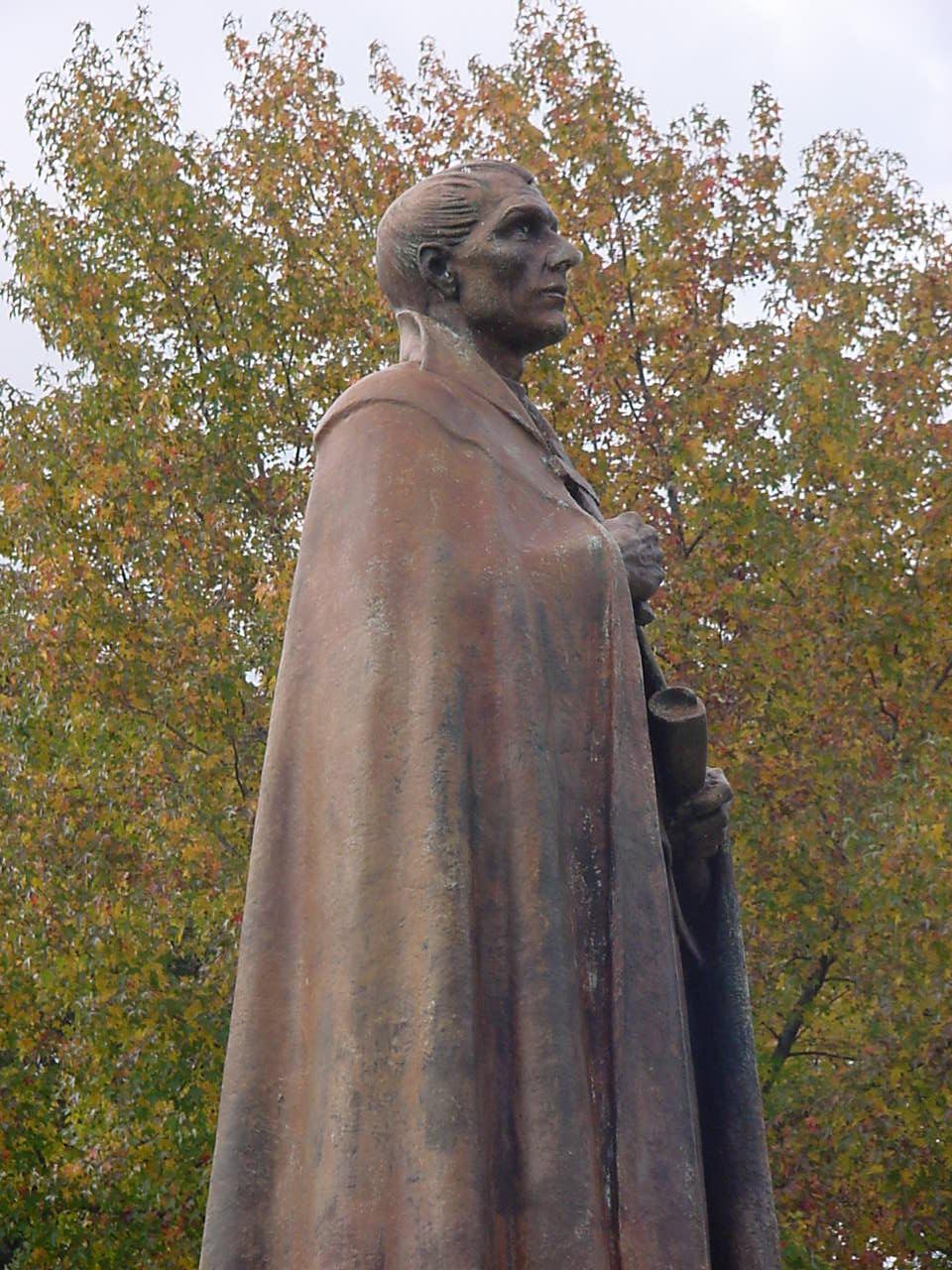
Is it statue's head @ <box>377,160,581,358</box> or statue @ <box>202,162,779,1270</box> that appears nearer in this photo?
statue @ <box>202,162,779,1270</box>

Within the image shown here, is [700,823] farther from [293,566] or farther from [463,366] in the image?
[293,566]

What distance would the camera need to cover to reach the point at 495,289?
4992 millimetres

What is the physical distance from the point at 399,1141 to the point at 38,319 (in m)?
15.5

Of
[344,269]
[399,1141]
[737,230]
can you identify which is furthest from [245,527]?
[399,1141]

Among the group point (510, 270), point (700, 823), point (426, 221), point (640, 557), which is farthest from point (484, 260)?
point (700, 823)

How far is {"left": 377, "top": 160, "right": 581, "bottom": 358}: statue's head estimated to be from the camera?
16.4 ft

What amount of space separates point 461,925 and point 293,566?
40.0 ft

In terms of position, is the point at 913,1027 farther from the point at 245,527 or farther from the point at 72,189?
the point at 72,189

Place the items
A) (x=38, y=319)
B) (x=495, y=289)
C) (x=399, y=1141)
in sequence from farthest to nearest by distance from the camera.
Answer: (x=38, y=319) → (x=495, y=289) → (x=399, y=1141)

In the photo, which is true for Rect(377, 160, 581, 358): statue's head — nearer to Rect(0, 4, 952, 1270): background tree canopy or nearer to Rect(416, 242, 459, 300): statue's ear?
Rect(416, 242, 459, 300): statue's ear

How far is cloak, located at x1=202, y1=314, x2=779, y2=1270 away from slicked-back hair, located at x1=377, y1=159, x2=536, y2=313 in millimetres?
327

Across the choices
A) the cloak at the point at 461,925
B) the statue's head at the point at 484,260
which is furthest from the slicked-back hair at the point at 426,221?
the cloak at the point at 461,925

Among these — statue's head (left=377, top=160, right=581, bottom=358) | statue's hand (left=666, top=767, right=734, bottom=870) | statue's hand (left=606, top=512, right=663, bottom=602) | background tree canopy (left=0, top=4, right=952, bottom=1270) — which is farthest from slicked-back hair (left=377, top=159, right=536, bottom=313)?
background tree canopy (left=0, top=4, right=952, bottom=1270)

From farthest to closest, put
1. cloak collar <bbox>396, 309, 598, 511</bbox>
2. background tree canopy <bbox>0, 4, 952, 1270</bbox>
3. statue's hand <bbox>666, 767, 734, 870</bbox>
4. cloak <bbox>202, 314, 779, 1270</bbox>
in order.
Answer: background tree canopy <bbox>0, 4, 952, 1270</bbox> < cloak collar <bbox>396, 309, 598, 511</bbox> < statue's hand <bbox>666, 767, 734, 870</bbox> < cloak <bbox>202, 314, 779, 1270</bbox>
